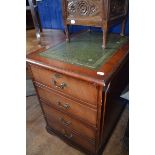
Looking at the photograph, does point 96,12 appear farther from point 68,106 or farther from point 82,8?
point 68,106

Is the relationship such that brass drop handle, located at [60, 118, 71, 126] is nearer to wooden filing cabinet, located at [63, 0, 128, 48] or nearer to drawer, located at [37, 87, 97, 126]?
drawer, located at [37, 87, 97, 126]

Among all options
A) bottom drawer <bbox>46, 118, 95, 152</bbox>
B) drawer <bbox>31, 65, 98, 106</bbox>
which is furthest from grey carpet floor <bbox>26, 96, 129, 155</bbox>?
drawer <bbox>31, 65, 98, 106</bbox>

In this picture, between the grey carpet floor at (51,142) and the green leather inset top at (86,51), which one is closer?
the green leather inset top at (86,51)

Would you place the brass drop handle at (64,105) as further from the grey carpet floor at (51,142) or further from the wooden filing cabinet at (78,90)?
the grey carpet floor at (51,142)

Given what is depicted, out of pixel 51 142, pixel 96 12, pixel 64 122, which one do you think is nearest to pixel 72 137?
pixel 64 122

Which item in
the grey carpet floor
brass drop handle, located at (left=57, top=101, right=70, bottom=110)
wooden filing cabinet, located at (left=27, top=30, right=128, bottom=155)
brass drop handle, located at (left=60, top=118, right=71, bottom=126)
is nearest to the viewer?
wooden filing cabinet, located at (left=27, top=30, right=128, bottom=155)

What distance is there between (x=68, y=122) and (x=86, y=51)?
0.51 meters

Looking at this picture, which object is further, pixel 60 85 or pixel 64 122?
pixel 64 122

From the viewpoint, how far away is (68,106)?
992mm

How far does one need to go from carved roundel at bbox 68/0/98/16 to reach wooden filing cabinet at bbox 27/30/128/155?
0.21m

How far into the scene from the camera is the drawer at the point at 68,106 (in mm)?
909

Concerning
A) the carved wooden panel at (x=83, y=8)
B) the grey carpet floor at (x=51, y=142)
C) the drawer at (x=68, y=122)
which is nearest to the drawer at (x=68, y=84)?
the drawer at (x=68, y=122)

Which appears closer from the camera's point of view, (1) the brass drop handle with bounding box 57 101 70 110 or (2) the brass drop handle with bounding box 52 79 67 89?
(2) the brass drop handle with bounding box 52 79 67 89

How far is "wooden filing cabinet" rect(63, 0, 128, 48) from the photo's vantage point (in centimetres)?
86
